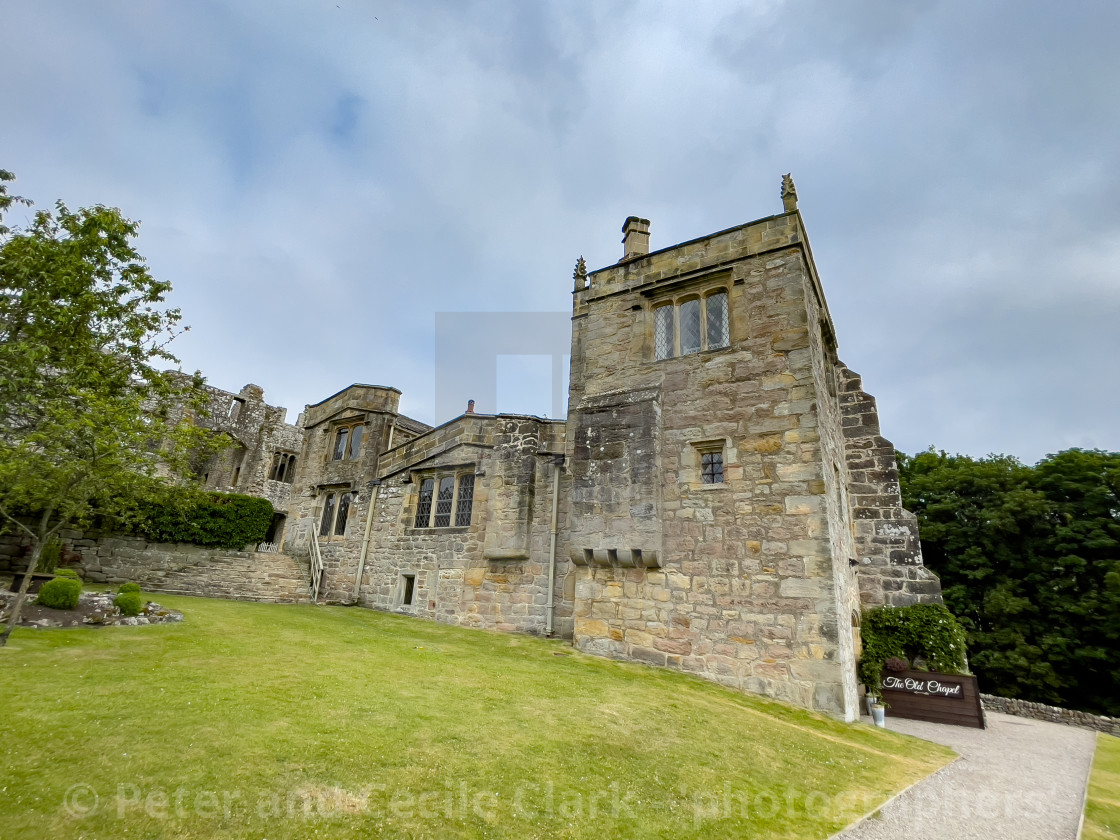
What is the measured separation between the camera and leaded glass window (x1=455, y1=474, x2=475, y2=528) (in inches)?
598

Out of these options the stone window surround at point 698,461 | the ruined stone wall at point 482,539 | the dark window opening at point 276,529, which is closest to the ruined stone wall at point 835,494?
the stone window surround at point 698,461

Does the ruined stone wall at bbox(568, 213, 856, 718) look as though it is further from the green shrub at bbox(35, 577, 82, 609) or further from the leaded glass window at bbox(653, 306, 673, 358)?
the green shrub at bbox(35, 577, 82, 609)

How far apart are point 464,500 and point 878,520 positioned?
35.0 feet

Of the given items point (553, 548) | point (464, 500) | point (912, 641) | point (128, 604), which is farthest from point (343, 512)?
point (912, 641)

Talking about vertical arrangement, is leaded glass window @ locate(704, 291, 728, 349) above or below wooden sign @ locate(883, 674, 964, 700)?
above

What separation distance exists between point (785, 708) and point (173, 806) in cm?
784

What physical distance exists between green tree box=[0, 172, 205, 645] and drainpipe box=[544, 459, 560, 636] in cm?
755

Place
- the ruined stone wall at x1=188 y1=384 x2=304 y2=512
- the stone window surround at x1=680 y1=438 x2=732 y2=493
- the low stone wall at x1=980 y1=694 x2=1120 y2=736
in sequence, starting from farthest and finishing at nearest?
1. the ruined stone wall at x1=188 y1=384 x2=304 y2=512
2. the low stone wall at x1=980 y1=694 x2=1120 y2=736
3. the stone window surround at x1=680 y1=438 x2=732 y2=493

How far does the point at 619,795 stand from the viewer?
14.0ft

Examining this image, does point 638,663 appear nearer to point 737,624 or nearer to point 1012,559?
point 737,624

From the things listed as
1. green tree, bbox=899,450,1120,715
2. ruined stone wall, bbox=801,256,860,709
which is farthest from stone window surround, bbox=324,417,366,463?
green tree, bbox=899,450,1120,715

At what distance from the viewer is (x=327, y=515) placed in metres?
19.6

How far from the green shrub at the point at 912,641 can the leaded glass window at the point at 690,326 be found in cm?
687

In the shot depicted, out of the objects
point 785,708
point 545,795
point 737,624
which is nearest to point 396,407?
point 737,624
